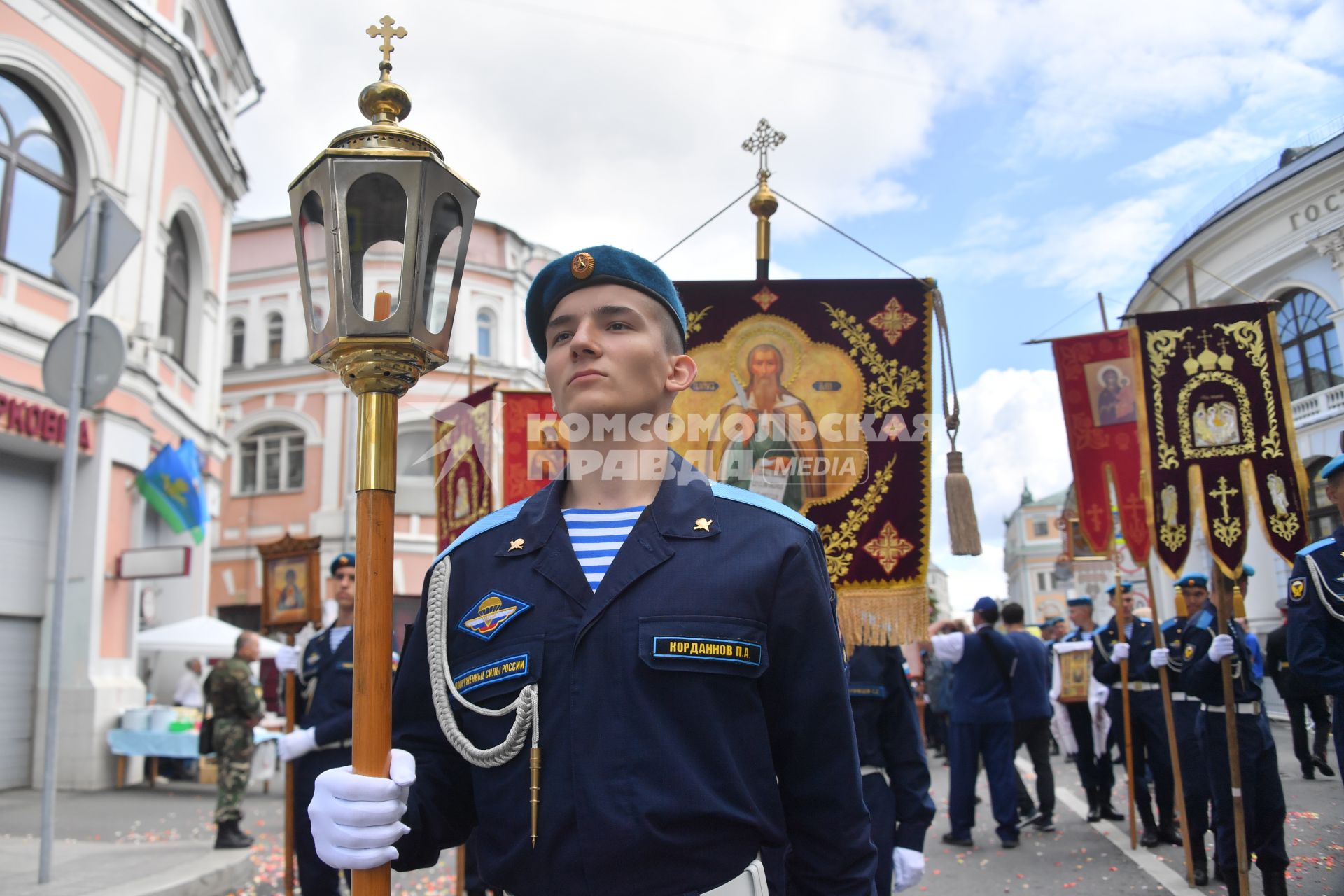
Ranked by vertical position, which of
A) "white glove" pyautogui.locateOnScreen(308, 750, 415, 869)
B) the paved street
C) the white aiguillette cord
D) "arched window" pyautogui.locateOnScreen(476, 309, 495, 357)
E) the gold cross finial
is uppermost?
"arched window" pyautogui.locateOnScreen(476, 309, 495, 357)

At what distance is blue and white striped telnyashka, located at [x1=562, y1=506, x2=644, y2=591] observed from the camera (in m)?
2.10

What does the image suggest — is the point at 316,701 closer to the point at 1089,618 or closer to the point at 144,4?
the point at 1089,618

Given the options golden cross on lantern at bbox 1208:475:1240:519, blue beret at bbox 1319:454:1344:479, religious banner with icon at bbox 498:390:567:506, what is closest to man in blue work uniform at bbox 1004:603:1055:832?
golden cross on lantern at bbox 1208:475:1240:519

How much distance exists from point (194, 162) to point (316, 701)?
1293 cm

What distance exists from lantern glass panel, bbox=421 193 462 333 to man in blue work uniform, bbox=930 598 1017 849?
24.5 feet

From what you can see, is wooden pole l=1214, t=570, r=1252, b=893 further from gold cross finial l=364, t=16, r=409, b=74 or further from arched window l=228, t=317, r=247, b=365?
arched window l=228, t=317, r=247, b=365

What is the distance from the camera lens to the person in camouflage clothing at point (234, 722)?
850 cm

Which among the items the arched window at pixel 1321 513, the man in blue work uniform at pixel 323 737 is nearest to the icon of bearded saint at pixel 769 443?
the man in blue work uniform at pixel 323 737

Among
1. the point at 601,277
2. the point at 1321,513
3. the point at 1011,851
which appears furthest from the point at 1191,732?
the point at 1321,513

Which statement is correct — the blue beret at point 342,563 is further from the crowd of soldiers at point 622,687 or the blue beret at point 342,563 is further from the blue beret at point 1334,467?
the blue beret at point 1334,467

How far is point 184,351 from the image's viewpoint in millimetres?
17266

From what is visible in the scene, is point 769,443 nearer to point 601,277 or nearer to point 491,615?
point 601,277

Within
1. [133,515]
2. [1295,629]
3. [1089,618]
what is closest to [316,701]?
[1295,629]

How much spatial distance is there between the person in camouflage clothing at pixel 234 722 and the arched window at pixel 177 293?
8.27 meters
